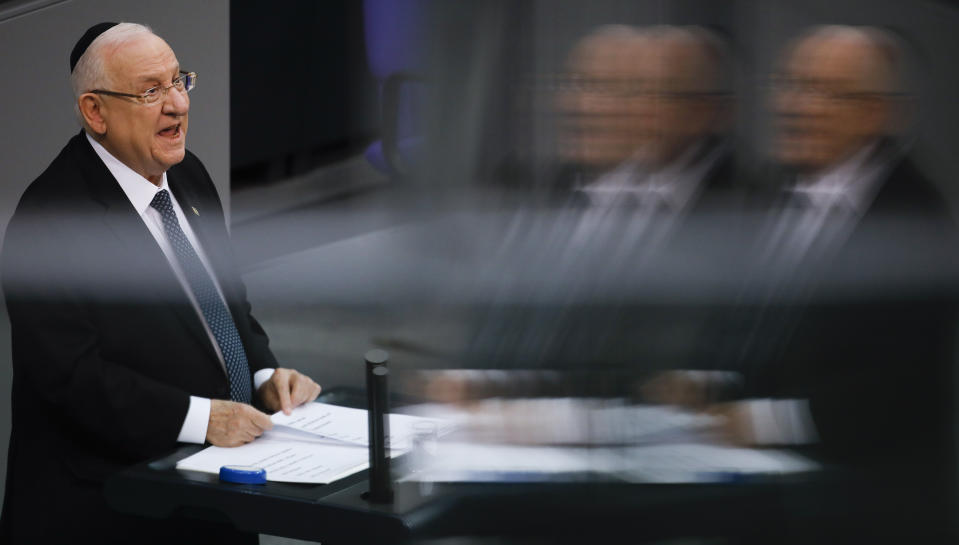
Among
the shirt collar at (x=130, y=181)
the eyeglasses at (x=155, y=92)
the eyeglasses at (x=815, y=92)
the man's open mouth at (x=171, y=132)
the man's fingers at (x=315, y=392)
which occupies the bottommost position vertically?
the man's fingers at (x=315, y=392)

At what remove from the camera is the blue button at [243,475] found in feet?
4.22

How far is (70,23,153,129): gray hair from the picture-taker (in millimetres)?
1689

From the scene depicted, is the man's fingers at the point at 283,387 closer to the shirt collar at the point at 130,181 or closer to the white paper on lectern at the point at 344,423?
the white paper on lectern at the point at 344,423

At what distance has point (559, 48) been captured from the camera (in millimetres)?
1435

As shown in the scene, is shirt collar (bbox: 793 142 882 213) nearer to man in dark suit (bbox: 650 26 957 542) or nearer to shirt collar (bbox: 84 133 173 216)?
man in dark suit (bbox: 650 26 957 542)

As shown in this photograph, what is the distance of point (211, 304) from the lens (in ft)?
5.54

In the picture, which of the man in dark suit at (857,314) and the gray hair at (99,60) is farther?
the gray hair at (99,60)

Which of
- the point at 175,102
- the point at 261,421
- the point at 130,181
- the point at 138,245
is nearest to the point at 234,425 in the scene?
the point at 261,421

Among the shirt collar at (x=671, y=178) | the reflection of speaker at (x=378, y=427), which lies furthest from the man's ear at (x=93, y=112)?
the shirt collar at (x=671, y=178)

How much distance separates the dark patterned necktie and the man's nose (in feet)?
0.46

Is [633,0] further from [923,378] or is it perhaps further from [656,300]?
[923,378]

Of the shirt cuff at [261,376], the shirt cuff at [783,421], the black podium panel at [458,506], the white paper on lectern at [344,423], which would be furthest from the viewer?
the shirt cuff at [261,376]

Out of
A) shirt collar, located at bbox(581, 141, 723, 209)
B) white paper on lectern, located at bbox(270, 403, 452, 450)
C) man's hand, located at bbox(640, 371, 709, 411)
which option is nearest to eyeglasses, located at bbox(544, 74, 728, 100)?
shirt collar, located at bbox(581, 141, 723, 209)

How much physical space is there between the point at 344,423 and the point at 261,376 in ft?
0.89
